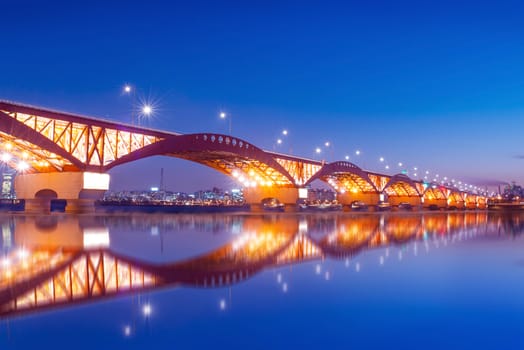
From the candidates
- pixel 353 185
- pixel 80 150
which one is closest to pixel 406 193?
pixel 353 185

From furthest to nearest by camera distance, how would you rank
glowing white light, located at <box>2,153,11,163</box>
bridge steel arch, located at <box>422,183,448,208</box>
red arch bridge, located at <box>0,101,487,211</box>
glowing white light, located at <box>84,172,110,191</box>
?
bridge steel arch, located at <box>422,183,448,208</box> < glowing white light, located at <box>2,153,11,163</box> < glowing white light, located at <box>84,172,110,191</box> < red arch bridge, located at <box>0,101,487,211</box>

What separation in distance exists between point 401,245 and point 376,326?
15.2 m

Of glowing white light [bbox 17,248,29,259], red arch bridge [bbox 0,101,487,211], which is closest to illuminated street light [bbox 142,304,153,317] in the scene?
glowing white light [bbox 17,248,29,259]

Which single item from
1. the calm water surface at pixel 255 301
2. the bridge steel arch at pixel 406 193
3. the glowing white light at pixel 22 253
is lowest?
the calm water surface at pixel 255 301

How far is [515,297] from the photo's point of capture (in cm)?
1098

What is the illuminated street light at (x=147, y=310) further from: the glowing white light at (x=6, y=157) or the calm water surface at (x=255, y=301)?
the glowing white light at (x=6, y=157)

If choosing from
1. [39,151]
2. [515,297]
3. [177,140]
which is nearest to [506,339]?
[515,297]

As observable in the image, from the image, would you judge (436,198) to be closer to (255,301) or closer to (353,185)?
(353,185)

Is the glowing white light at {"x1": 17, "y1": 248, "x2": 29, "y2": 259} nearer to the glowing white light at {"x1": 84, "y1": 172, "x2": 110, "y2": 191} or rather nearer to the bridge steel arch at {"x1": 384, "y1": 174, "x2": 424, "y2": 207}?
the glowing white light at {"x1": 84, "y1": 172, "x2": 110, "y2": 191}

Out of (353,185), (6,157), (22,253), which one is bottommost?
(22,253)

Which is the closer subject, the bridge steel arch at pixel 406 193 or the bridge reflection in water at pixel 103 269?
the bridge reflection in water at pixel 103 269

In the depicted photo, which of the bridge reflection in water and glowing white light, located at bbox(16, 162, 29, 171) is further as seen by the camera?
glowing white light, located at bbox(16, 162, 29, 171)

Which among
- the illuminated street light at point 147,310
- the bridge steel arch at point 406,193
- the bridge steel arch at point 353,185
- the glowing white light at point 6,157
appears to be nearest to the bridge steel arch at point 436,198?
the bridge steel arch at point 406,193

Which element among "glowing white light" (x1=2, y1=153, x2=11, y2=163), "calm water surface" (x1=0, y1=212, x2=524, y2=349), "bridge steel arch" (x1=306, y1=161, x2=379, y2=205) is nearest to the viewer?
"calm water surface" (x1=0, y1=212, x2=524, y2=349)
